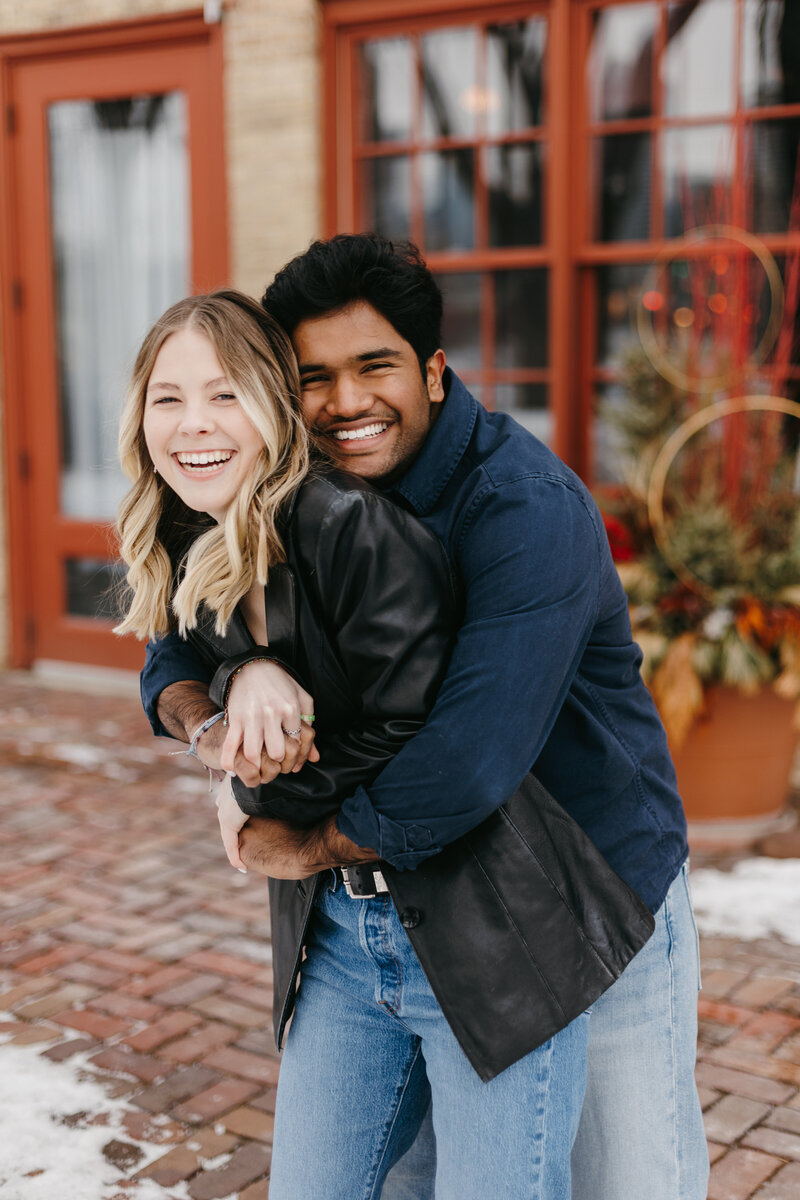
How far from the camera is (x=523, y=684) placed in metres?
1.67

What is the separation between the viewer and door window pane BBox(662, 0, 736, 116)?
5750 millimetres

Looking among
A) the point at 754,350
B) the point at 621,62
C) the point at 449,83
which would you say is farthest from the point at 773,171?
the point at 449,83

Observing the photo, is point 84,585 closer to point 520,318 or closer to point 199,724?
point 520,318

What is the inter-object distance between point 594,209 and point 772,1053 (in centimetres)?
421

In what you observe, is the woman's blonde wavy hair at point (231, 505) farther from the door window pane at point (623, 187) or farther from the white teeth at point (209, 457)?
the door window pane at point (623, 187)

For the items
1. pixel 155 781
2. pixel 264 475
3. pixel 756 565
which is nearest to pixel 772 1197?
pixel 264 475

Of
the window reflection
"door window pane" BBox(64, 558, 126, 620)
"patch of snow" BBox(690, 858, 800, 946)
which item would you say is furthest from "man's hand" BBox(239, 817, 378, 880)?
"door window pane" BBox(64, 558, 126, 620)

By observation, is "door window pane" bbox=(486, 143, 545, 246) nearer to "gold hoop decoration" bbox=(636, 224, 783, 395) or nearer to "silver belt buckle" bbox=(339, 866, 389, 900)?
"gold hoop decoration" bbox=(636, 224, 783, 395)

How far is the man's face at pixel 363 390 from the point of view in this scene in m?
1.97

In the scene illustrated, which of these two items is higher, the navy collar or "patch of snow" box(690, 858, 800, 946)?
the navy collar

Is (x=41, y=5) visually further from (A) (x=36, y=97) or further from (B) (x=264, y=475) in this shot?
(B) (x=264, y=475)

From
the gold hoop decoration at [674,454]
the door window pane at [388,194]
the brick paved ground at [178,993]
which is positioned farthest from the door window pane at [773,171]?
the brick paved ground at [178,993]

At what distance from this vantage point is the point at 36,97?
24.6 feet

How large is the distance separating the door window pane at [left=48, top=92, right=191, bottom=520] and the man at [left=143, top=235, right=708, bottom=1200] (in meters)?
5.66
